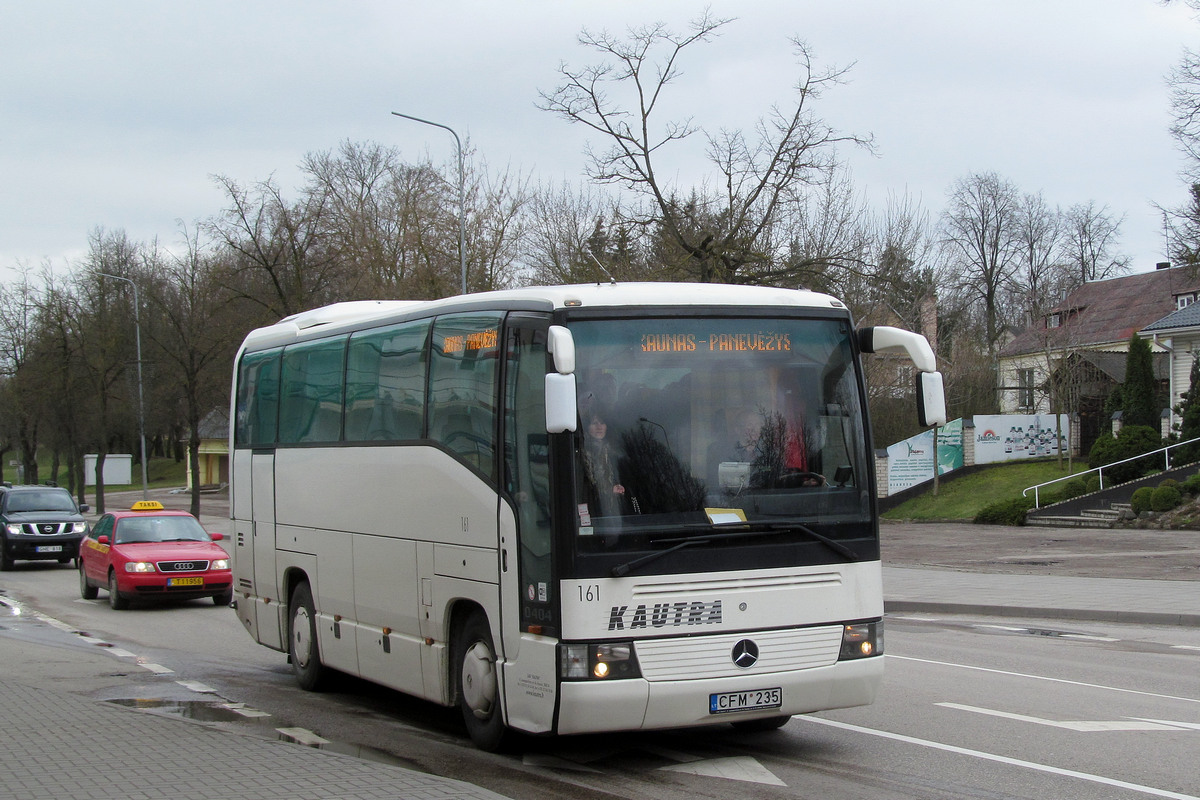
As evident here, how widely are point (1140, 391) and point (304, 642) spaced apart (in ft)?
122

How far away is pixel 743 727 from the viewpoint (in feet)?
28.7

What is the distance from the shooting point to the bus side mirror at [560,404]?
6.71 meters

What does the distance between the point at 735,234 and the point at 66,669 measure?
778 inches

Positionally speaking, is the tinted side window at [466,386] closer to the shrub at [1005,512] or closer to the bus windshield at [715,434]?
the bus windshield at [715,434]

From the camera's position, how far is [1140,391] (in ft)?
136

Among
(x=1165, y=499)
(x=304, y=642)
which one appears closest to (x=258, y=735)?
(x=304, y=642)

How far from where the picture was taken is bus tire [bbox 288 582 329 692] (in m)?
11.0

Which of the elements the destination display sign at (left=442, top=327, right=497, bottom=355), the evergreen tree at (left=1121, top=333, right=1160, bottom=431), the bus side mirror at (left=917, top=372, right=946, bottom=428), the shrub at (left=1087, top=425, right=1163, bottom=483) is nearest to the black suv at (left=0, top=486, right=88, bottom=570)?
the destination display sign at (left=442, top=327, right=497, bottom=355)

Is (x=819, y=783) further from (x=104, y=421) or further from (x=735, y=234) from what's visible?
(x=104, y=421)

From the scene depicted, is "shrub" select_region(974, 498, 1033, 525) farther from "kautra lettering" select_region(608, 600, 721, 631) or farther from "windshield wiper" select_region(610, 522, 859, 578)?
"kautra lettering" select_region(608, 600, 721, 631)

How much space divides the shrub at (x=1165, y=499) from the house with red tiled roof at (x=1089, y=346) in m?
5.76

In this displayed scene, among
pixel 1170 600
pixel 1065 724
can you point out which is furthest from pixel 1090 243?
pixel 1065 724

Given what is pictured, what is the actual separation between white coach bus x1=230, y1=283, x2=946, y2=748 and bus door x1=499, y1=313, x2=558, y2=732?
0.6 inches

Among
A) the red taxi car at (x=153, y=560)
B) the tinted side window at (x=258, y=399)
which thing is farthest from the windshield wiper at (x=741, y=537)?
the red taxi car at (x=153, y=560)
